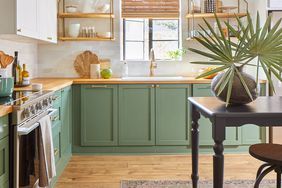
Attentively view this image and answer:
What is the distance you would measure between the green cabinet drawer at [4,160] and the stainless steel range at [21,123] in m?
0.04

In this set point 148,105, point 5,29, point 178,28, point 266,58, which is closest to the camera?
point 266,58

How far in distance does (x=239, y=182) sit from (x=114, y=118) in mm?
1620

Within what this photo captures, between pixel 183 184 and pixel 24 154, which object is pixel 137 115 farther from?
pixel 24 154

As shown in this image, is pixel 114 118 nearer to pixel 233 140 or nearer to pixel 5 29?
pixel 233 140

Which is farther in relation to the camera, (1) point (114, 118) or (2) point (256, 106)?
(1) point (114, 118)

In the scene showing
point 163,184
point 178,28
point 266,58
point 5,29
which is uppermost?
point 178,28

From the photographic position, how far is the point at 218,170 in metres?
2.11

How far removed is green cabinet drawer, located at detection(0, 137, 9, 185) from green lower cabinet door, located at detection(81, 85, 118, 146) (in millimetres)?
2260

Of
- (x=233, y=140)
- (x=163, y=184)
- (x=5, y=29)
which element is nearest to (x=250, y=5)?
(x=233, y=140)

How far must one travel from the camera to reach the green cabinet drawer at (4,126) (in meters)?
1.91

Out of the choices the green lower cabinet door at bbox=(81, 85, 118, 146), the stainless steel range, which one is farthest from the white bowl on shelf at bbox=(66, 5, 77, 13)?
the stainless steel range

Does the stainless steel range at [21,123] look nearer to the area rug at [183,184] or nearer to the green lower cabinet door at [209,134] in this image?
the area rug at [183,184]

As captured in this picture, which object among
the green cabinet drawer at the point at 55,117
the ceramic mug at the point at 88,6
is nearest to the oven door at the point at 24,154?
the green cabinet drawer at the point at 55,117

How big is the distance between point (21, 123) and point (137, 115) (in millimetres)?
2220
